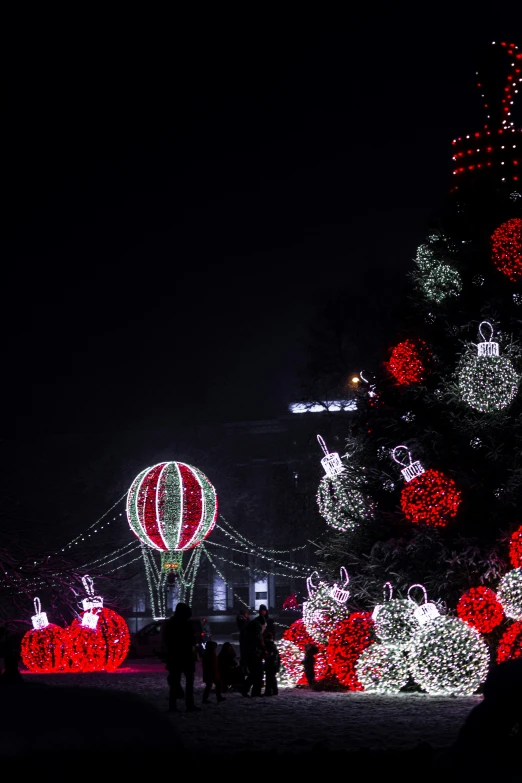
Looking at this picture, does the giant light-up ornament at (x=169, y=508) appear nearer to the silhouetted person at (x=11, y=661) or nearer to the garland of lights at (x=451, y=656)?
the silhouetted person at (x=11, y=661)

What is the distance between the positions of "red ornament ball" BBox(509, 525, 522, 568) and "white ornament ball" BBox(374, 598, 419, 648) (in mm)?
1613

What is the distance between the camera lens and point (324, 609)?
15.8 meters

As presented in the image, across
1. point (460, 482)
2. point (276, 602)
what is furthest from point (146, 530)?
point (276, 602)

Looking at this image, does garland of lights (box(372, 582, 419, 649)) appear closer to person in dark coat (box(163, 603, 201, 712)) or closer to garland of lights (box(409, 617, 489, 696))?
garland of lights (box(409, 617, 489, 696))

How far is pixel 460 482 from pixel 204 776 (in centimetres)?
943

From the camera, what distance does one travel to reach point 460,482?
48.5 feet

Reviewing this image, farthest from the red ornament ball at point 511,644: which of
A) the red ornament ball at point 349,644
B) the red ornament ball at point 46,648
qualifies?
the red ornament ball at point 46,648

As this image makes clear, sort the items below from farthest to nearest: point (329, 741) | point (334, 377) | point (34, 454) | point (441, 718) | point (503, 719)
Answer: point (34, 454) < point (334, 377) < point (441, 718) < point (329, 741) < point (503, 719)

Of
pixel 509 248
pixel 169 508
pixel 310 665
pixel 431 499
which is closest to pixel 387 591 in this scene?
pixel 310 665

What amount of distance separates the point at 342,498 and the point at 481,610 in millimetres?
3144

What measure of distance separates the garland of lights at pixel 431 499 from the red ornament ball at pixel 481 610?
1.17 metres

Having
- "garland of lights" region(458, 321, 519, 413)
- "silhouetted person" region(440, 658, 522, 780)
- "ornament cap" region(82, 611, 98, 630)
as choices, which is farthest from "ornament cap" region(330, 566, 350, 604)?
"silhouetted person" region(440, 658, 522, 780)

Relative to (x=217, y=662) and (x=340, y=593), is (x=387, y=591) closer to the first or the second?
(x=340, y=593)

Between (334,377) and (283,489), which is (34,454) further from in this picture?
(334,377)
